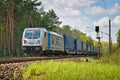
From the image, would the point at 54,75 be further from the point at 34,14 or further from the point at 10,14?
the point at 34,14

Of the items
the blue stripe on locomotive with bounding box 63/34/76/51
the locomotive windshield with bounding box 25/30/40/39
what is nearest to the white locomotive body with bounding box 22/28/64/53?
the locomotive windshield with bounding box 25/30/40/39

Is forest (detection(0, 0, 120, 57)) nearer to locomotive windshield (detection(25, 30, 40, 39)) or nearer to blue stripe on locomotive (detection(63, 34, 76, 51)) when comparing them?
blue stripe on locomotive (detection(63, 34, 76, 51))

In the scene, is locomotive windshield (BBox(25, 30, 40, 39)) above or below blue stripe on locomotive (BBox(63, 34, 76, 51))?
above

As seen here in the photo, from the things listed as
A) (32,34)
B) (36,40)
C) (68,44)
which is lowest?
(68,44)

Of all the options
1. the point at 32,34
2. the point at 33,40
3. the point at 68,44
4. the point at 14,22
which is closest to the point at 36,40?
the point at 33,40

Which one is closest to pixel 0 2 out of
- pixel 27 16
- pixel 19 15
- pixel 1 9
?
pixel 1 9

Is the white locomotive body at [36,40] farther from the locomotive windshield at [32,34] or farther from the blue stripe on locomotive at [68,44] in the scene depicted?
the blue stripe on locomotive at [68,44]

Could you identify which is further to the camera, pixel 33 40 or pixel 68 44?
pixel 68 44

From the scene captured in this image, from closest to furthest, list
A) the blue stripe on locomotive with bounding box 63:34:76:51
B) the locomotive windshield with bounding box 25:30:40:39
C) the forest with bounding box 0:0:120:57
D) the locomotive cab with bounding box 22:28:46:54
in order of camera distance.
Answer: the locomotive cab with bounding box 22:28:46:54 < the locomotive windshield with bounding box 25:30:40:39 < the blue stripe on locomotive with bounding box 63:34:76:51 < the forest with bounding box 0:0:120:57

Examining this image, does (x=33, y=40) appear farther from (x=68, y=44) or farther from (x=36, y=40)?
(x=68, y=44)

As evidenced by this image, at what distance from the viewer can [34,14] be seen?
79.9 metres

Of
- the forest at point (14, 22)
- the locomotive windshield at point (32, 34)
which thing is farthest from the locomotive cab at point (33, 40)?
the forest at point (14, 22)

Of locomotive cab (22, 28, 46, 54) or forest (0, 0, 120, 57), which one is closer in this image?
locomotive cab (22, 28, 46, 54)

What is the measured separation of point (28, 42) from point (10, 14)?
31.8 meters
